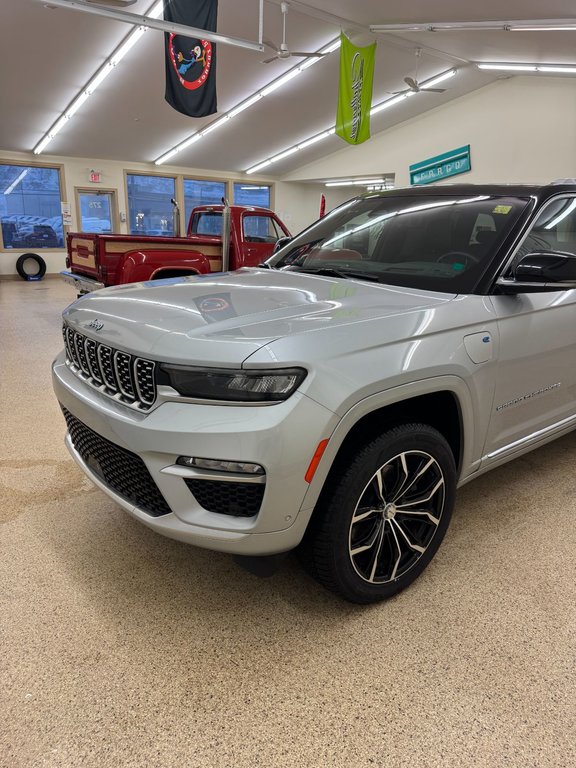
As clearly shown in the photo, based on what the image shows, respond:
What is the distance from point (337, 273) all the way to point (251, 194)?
769 inches

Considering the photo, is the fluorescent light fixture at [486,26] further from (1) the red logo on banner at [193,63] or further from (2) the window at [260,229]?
(2) the window at [260,229]

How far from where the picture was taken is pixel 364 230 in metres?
2.76

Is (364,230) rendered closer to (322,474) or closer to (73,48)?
(322,474)

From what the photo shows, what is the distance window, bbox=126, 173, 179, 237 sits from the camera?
18031mm

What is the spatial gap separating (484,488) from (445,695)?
1471 millimetres

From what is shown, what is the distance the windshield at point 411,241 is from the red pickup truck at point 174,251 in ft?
11.8

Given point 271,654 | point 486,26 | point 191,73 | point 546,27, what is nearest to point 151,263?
point 191,73

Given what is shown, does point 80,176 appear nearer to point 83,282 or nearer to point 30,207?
point 30,207

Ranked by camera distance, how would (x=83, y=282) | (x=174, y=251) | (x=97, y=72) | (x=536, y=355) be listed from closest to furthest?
(x=536, y=355)
(x=174, y=251)
(x=83, y=282)
(x=97, y=72)

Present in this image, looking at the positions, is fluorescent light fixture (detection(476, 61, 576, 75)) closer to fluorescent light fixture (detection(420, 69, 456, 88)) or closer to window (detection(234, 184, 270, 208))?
fluorescent light fixture (detection(420, 69, 456, 88))

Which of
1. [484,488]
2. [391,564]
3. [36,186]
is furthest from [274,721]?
[36,186]

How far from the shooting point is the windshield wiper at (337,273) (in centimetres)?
235

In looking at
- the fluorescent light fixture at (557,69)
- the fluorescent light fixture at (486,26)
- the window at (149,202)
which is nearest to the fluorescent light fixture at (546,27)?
the fluorescent light fixture at (486,26)

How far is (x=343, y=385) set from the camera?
1544 mm
